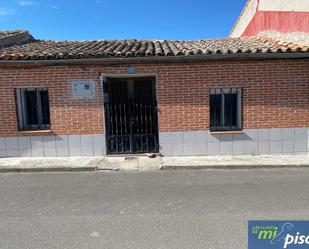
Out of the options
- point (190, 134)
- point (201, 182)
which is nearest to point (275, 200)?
point (201, 182)

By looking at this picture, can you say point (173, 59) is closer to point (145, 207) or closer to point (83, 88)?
point (83, 88)

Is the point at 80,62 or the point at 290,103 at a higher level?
the point at 80,62

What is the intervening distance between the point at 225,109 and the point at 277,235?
590 cm

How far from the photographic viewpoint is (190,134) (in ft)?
25.1

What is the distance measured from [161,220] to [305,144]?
561 cm

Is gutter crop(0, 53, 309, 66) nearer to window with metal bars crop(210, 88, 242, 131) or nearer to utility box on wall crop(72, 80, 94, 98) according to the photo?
utility box on wall crop(72, 80, 94, 98)

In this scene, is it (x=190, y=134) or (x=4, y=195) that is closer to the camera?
(x=4, y=195)

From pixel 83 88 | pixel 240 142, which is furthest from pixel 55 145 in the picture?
pixel 240 142

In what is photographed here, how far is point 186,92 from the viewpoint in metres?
7.52

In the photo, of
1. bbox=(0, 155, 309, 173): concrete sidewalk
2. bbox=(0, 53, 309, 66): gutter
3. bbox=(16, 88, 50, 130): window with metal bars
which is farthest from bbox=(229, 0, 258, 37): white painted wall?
bbox=(16, 88, 50, 130): window with metal bars

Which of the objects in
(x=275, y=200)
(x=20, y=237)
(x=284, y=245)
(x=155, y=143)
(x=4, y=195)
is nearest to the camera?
(x=284, y=245)

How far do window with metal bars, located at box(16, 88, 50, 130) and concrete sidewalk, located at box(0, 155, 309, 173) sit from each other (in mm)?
1055

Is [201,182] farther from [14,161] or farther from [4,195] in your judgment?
[14,161]

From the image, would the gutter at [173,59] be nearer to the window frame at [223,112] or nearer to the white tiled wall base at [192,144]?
the window frame at [223,112]
